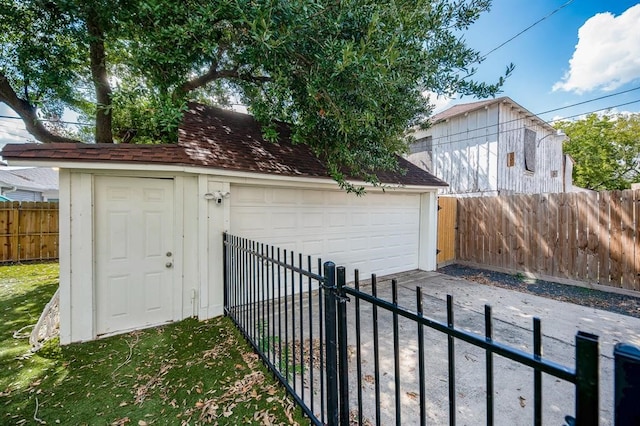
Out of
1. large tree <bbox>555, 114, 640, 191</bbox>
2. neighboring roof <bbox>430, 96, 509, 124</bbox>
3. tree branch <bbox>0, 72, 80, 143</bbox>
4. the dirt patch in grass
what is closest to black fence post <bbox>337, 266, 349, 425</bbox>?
the dirt patch in grass

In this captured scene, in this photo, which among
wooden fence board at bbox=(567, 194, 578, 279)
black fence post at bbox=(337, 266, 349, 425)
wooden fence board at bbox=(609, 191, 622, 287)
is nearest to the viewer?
black fence post at bbox=(337, 266, 349, 425)

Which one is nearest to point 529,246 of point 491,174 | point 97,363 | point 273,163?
point 491,174

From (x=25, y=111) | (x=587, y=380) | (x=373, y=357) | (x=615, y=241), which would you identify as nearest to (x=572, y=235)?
(x=615, y=241)

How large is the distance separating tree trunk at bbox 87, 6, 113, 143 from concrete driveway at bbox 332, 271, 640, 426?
5.85m

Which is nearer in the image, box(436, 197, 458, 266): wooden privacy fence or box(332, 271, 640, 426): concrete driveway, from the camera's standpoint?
box(332, 271, 640, 426): concrete driveway

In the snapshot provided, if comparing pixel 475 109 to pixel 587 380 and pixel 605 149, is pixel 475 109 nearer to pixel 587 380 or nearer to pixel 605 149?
pixel 587 380

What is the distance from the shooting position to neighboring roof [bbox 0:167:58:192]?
651 inches

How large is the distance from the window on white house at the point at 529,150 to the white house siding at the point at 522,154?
18cm

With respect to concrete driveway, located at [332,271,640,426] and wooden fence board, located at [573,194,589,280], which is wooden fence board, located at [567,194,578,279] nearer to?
wooden fence board, located at [573,194,589,280]

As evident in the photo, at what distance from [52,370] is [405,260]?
7.02m

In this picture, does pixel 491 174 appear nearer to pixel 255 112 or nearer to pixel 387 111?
pixel 387 111

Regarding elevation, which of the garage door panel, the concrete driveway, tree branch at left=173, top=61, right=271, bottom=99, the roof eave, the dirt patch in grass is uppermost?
tree branch at left=173, top=61, right=271, bottom=99

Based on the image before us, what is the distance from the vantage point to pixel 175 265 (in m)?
4.23

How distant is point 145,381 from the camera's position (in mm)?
2908
